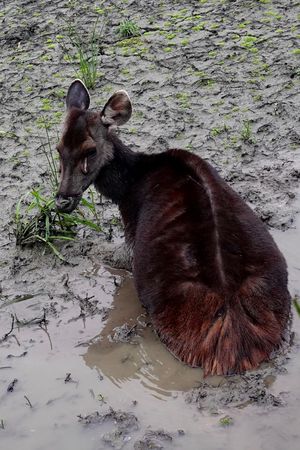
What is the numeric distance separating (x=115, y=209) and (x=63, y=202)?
Answer: 55.3 inches

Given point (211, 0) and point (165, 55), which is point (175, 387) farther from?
point (211, 0)

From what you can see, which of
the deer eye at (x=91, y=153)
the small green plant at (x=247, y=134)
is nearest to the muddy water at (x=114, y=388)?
the deer eye at (x=91, y=153)

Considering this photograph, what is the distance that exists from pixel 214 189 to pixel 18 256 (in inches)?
91.8

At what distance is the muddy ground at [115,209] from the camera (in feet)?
18.4

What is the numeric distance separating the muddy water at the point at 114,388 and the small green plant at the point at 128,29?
5.39 m

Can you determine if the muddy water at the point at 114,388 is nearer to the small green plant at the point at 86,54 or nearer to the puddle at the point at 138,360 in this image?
the puddle at the point at 138,360

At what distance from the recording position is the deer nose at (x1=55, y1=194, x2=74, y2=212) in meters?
6.98

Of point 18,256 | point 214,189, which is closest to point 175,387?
point 214,189

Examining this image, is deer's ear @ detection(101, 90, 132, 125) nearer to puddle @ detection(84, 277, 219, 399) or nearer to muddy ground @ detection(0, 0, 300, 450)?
muddy ground @ detection(0, 0, 300, 450)

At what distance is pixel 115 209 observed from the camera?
8.36 metres

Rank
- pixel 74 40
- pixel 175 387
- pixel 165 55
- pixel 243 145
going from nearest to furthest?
pixel 175 387 → pixel 243 145 → pixel 165 55 → pixel 74 40

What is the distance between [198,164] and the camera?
261 inches

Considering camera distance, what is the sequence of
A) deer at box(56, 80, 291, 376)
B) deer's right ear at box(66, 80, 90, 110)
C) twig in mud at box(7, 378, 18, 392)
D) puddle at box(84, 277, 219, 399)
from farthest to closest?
1. deer's right ear at box(66, 80, 90, 110)
2. twig in mud at box(7, 378, 18, 392)
3. puddle at box(84, 277, 219, 399)
4. deer at box(56, 80, 291, 376)

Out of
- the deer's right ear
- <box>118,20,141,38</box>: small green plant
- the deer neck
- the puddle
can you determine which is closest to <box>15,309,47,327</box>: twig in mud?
the puddle
